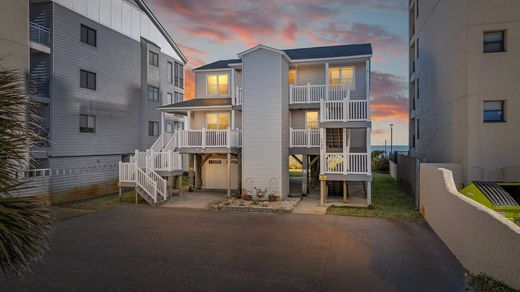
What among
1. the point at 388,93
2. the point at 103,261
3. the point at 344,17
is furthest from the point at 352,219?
the point at 388,93

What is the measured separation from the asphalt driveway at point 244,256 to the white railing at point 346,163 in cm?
333

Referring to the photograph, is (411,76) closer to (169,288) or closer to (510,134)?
(510,134)

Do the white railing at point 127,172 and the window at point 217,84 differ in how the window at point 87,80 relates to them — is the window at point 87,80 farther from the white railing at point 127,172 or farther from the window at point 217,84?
the window at point 217,84

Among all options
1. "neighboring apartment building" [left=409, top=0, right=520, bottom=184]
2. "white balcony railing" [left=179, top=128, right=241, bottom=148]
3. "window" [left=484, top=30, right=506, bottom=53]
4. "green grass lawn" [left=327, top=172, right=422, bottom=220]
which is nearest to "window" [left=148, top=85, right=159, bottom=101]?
"white balcony railing" [left=179, top=128, right=241, bottom=148]

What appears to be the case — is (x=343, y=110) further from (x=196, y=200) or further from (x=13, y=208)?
(x=13, y=208)

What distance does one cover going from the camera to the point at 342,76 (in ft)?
62.7

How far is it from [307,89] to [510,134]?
9.49 meters

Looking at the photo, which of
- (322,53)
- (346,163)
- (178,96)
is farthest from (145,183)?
(178,96)

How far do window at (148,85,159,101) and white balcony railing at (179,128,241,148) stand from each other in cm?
945

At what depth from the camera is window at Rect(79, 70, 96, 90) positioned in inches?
795

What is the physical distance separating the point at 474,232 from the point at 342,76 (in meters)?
13.0

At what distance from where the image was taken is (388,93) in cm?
4353

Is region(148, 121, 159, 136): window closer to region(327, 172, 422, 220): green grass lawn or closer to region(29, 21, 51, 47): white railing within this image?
region(29, 21, 51, 47): white railing

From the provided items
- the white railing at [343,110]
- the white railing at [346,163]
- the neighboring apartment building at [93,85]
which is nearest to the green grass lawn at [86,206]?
the neighboring apartment building at [93,85]
